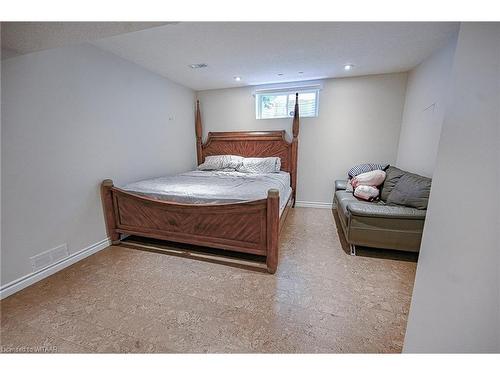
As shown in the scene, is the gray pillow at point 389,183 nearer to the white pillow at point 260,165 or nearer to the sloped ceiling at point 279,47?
the sloped ceiling at point 279,47

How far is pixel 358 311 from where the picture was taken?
1.44m

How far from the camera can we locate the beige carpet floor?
3.98ft

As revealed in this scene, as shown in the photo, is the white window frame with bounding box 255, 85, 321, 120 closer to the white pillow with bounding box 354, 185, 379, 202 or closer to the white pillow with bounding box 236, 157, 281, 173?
the white pillow with bounding box 236, 157, 281, 173

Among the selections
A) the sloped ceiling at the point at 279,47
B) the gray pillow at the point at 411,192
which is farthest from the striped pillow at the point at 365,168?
the sloped ceiling at the point at 279,47

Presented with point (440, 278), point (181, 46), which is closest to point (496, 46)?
point (440, 278)

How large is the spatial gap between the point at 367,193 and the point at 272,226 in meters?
1.44

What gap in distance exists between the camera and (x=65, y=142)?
192 cm

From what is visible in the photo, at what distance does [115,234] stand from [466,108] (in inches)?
115

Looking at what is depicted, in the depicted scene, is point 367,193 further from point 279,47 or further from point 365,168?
point 279,47

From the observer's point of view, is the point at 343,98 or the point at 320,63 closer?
the point at 320,63

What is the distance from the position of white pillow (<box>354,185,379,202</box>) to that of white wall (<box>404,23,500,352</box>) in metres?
1.96

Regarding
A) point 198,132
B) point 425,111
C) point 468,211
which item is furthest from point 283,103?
point 468,211

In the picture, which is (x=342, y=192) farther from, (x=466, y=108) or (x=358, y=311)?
(x=466, y=108)

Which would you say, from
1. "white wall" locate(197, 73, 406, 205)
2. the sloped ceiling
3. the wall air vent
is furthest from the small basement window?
the wall air vent
